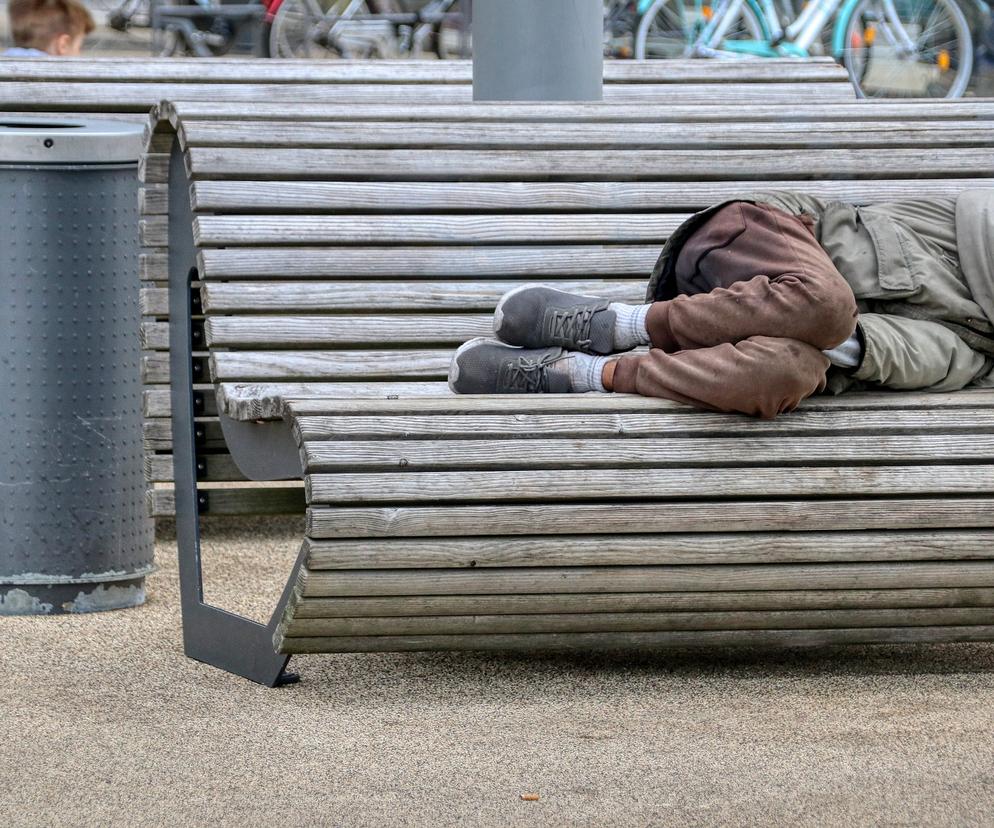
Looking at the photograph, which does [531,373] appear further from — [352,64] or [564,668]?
[352,64]

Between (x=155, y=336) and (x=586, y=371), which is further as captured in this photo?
(x=155, y=336)

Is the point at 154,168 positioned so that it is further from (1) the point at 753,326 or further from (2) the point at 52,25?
(2) the point at 52,25

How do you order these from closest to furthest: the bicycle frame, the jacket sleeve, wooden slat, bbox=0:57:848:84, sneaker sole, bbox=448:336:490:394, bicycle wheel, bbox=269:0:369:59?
1. the jacket sleeve
2. sneaker sole, bbox=448:336:490:394
3. wooden slat, bbox=0:57:848:84
4. the bicycle frame
5. bicycle wheel, bbox=269:0:369:59

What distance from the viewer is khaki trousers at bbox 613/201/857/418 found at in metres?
3.13

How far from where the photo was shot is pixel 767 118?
4172 millimetres

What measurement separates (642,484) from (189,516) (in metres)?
1.08

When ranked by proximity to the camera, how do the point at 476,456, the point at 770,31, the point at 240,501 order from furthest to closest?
the point at 770,31, the point at 240,501, the point at 476,456

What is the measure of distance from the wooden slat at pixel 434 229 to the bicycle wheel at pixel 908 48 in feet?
24.1

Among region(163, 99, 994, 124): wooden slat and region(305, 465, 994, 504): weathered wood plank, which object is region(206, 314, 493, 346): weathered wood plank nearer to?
region(163, 99, 994, 124): wooden slat

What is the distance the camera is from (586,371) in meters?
3.35

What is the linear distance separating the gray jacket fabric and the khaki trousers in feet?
0.41

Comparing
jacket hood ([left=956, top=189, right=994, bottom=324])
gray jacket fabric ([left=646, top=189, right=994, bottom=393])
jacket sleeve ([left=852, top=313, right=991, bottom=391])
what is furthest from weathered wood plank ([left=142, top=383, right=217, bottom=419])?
jacket hood ([left=956, top=189, right=994, bottom=324])

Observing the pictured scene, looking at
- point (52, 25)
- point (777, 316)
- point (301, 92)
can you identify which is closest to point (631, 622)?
point (777, 316)

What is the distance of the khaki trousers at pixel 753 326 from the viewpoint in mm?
3127
